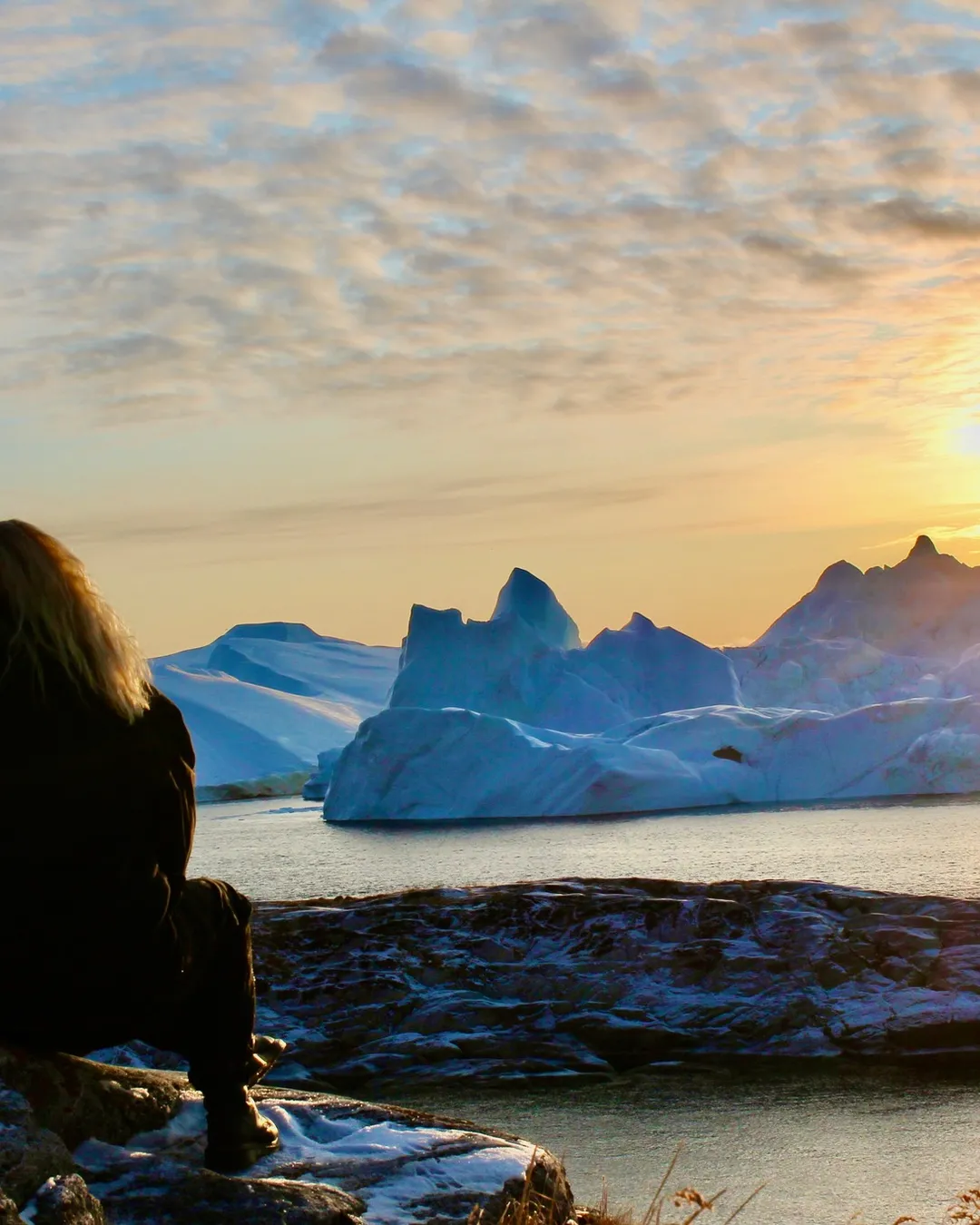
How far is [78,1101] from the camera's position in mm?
2900

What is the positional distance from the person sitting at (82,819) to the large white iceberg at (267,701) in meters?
64.9

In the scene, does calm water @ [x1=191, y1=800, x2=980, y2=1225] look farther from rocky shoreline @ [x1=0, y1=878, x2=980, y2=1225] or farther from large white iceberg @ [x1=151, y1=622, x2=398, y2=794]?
large white iceberg @ [x1=151, y1=622, x2=398, y2=794]

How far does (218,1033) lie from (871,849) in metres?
27.8

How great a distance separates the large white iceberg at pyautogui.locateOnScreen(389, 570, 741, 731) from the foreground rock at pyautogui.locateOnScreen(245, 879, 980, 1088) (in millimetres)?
39085

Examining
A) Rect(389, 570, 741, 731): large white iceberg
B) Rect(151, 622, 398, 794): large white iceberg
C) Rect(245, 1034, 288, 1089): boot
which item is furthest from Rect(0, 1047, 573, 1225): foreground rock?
Rect(151, 622, 398, 794): large white iceberg

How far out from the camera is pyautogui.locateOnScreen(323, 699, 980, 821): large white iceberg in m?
39.1

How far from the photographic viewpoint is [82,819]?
2.65m

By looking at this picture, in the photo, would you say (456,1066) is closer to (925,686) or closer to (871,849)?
(871,849)

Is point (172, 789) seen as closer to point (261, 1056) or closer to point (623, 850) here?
point (261, 1056)

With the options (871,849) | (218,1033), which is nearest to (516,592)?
(871,849)

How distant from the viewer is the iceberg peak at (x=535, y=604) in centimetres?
5038

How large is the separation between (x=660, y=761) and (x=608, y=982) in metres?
33.3

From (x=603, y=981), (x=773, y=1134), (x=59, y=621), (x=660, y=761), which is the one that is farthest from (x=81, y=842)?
(x=660, y=761)

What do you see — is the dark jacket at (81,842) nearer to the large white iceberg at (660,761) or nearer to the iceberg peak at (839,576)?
the large white iceberg at (660,761)
